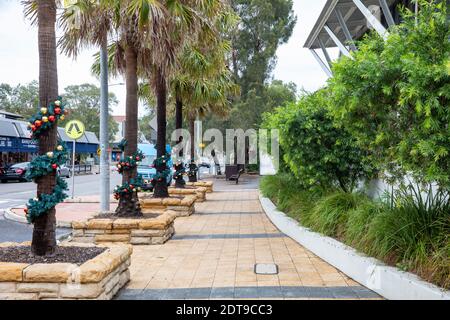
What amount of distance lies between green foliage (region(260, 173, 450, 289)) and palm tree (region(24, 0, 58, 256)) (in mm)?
3954

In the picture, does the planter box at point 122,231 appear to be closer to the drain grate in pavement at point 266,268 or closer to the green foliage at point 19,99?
the drain grate in pavement at point 266,268

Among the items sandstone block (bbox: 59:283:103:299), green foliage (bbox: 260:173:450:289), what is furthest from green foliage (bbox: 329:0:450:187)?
sandstone block (bbox: 59:283:103:299)

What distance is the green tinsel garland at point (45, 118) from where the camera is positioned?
16.5ft

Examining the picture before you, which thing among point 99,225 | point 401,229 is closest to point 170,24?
point 99,225

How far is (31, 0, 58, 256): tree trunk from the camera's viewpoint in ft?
16.8

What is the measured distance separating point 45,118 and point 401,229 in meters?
4.29

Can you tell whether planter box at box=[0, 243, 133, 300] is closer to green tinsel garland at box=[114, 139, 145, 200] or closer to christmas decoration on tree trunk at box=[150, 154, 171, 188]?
green tinsel garland at box=[114, 139, 145, 200]

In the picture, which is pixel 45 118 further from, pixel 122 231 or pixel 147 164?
pixel 147 164

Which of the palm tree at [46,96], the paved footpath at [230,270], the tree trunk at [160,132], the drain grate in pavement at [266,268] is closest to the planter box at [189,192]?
the tree trunk at [160,132]

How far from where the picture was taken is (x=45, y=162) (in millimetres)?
4973

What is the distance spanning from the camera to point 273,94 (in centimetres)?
3469
